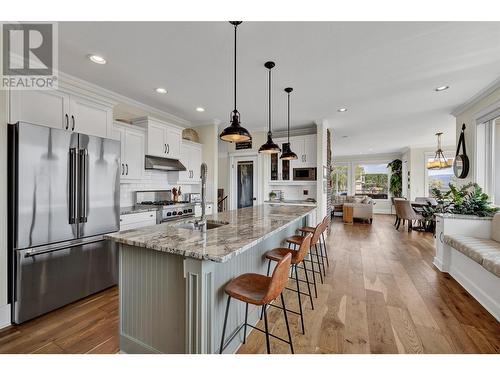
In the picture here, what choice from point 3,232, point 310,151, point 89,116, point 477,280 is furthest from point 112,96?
point 477,280

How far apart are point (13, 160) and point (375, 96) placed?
180 inches

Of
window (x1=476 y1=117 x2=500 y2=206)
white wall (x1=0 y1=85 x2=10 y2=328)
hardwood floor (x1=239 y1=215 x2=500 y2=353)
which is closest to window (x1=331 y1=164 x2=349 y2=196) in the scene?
window (x1=476 y1=117 x2=500 y2=206)

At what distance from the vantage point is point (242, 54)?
238cm

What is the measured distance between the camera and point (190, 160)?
4727 millimetres

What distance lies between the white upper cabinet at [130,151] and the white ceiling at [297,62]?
1.92ft

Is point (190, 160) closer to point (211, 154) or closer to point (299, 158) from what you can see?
point (211, 154)

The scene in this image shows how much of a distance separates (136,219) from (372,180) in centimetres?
991

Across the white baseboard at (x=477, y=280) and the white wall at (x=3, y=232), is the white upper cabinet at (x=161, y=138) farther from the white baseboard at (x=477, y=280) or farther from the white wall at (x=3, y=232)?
the white baseboard at (x=477, y=280)

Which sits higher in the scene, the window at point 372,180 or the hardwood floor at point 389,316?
the window at point 372,180

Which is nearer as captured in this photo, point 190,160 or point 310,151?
point 190,160

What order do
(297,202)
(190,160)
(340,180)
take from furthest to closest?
1. (340,180)
2. (297,202)
3. (190,160)

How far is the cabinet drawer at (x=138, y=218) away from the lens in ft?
9.80

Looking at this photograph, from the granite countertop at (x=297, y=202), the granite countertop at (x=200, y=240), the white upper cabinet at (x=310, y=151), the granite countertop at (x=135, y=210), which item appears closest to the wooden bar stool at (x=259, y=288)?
the granite countertop at (x=200, y=240)
